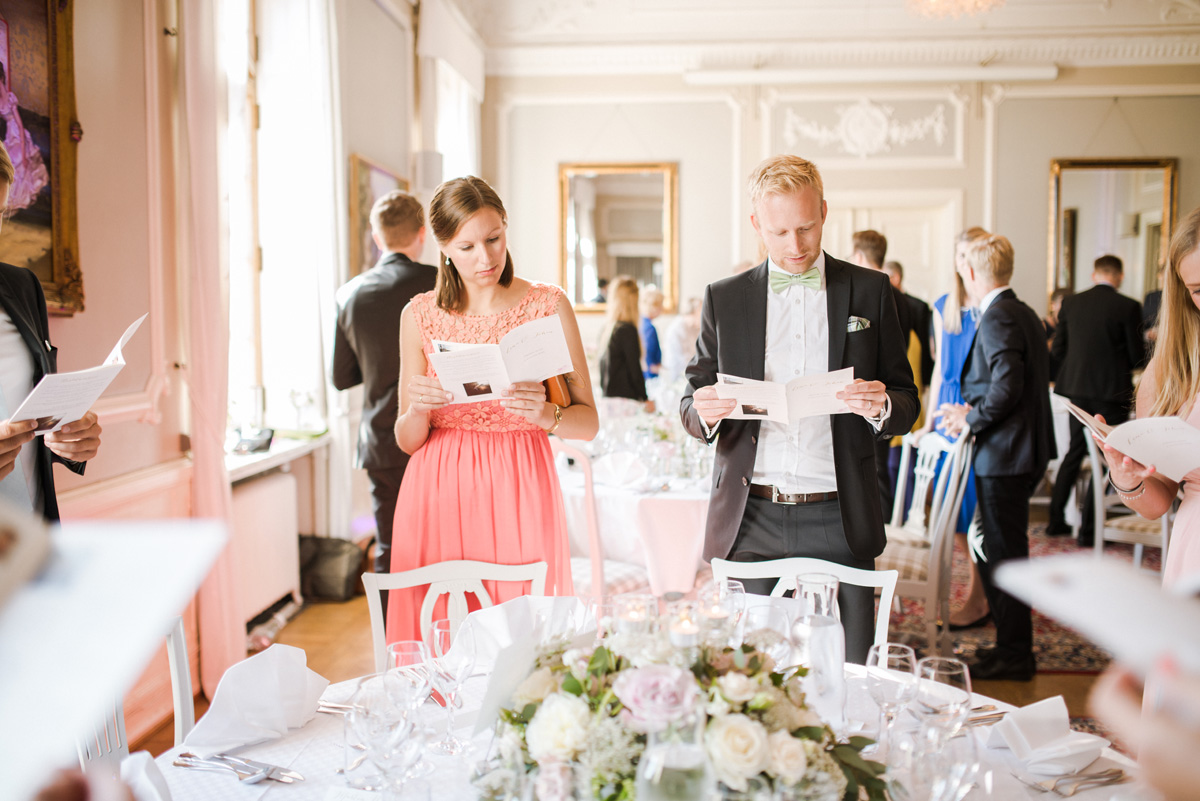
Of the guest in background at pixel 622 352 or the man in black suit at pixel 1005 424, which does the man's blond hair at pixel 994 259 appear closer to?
the man in black suit at pixel 1005 424

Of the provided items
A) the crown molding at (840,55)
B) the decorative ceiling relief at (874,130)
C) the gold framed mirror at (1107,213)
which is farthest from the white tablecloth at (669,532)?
the gold framed mirror at (1107,213)

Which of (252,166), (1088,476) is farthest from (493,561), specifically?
(1088,476)

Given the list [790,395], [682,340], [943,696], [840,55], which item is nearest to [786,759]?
[943,696]

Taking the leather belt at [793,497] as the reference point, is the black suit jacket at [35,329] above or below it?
above

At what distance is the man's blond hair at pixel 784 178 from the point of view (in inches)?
74.0

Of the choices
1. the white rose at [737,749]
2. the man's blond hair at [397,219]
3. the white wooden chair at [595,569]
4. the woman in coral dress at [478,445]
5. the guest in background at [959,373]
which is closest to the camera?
the white rose at [737,749]

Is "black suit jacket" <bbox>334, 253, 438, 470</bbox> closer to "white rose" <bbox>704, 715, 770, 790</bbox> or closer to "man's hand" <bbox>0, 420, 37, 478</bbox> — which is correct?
"man's hand" <bbox>0, 420, 37, 478</bbox>

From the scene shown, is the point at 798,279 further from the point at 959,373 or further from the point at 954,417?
the point at 959,373

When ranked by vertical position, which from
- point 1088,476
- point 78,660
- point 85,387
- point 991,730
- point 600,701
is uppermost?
point 85,387

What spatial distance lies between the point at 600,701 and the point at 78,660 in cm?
53

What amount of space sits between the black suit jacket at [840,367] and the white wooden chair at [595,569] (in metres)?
0.81

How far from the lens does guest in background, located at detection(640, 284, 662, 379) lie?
705 cm

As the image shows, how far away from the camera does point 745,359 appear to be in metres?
2.04

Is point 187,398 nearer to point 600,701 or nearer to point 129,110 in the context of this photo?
point 129,110
